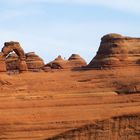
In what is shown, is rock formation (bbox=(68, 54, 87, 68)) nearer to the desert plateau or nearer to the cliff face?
the desert plateau

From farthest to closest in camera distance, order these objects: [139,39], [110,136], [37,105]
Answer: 1. [139,39]
2. [37,105]
3. [110,136]

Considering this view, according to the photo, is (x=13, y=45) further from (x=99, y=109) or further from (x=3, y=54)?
(x=99, y=109)

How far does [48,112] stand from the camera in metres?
25.3

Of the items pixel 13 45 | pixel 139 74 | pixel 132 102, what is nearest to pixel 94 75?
pixel 139 74

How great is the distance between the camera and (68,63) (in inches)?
2709

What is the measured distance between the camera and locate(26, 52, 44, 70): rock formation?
199 ft

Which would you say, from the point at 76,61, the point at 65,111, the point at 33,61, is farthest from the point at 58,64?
the point at 65,111

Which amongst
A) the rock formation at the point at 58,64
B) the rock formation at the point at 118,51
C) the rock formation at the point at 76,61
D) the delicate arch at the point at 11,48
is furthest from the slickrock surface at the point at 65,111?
the rock formation at the point at 76,61

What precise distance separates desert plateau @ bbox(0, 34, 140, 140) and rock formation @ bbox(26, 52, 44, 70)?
8.25m

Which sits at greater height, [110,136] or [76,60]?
[76,60]

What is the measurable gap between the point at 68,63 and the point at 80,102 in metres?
39.2

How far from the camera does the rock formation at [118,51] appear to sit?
165 ft

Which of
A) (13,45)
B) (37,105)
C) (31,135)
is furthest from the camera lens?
(13,45)

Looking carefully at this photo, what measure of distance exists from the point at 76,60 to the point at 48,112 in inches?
1808
